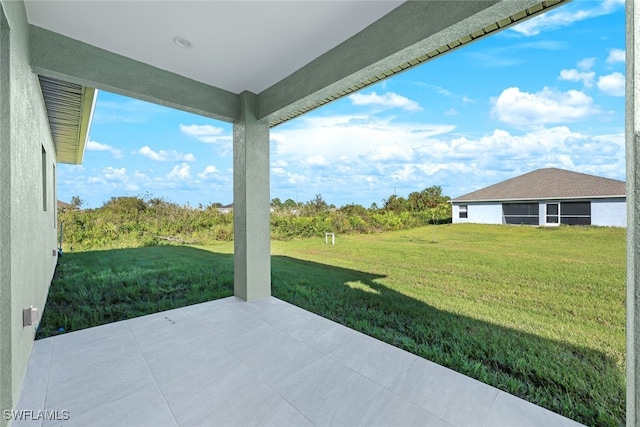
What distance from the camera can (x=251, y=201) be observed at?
362 centimetres

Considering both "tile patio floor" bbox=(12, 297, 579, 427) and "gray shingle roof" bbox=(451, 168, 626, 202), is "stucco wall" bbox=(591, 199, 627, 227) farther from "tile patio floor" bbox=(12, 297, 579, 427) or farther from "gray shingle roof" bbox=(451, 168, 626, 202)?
"tile patio floor" bbox=(12, 297, 579, 427)

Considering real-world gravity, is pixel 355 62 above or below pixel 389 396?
above

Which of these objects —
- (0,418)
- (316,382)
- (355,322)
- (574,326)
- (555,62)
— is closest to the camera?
(0,418)

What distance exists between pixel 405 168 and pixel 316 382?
3919 mm

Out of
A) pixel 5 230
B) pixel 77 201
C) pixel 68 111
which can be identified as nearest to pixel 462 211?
pixel 5 230

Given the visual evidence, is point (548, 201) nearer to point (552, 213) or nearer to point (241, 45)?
point (552, 213)

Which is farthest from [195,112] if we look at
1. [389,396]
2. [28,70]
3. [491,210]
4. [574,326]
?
[574,326]

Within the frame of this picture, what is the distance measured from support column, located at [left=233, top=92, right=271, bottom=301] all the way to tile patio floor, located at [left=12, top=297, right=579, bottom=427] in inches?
38.4

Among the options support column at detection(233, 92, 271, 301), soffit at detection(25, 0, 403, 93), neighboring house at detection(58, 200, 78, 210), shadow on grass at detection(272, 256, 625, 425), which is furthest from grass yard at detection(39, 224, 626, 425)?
soffit at detection(25, 0, 403, 93)

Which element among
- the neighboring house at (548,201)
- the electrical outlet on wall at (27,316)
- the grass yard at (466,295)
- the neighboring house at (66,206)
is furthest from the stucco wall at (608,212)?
the neighboring house at (66,206)

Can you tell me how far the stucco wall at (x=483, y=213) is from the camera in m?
4.27

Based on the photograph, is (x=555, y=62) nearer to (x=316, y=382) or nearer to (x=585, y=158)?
(x=585, y=158)

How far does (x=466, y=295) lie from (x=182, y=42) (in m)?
4.54

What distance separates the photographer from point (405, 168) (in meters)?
4.89
